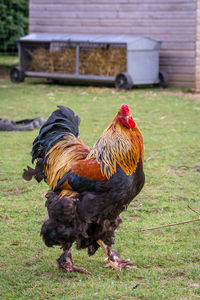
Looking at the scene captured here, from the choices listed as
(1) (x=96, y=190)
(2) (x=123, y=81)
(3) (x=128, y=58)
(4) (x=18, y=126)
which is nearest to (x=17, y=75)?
(2) (x=123, y=81)

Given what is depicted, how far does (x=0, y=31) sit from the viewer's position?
26797mm

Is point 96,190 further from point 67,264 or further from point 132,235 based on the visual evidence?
point 132,235

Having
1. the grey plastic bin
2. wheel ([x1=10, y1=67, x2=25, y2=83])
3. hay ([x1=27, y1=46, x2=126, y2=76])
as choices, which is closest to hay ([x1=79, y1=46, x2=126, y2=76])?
hay ([x1=27, y1=46, x2=126, y2=76])

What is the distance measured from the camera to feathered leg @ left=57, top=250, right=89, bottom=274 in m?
4.30

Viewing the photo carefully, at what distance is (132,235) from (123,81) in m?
11.2

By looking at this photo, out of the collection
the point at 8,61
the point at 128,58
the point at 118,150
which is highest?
the point at 128,58

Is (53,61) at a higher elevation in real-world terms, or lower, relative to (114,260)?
higher

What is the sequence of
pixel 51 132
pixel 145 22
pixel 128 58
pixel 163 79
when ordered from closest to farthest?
pixel 51 132 → pixel 128 58 → pixel 163 79 → pixel 145 22

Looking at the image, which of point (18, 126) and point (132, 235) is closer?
point (132, 235)

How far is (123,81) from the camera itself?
1583 centimetres

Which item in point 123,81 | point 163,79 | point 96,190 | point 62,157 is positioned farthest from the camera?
point 163,79

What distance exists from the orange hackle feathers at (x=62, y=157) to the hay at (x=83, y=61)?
1173cm

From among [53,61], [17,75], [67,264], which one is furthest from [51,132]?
[17,75]

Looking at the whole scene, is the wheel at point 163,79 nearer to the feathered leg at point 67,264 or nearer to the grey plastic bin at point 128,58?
the grey plastic bin at point 128,58
